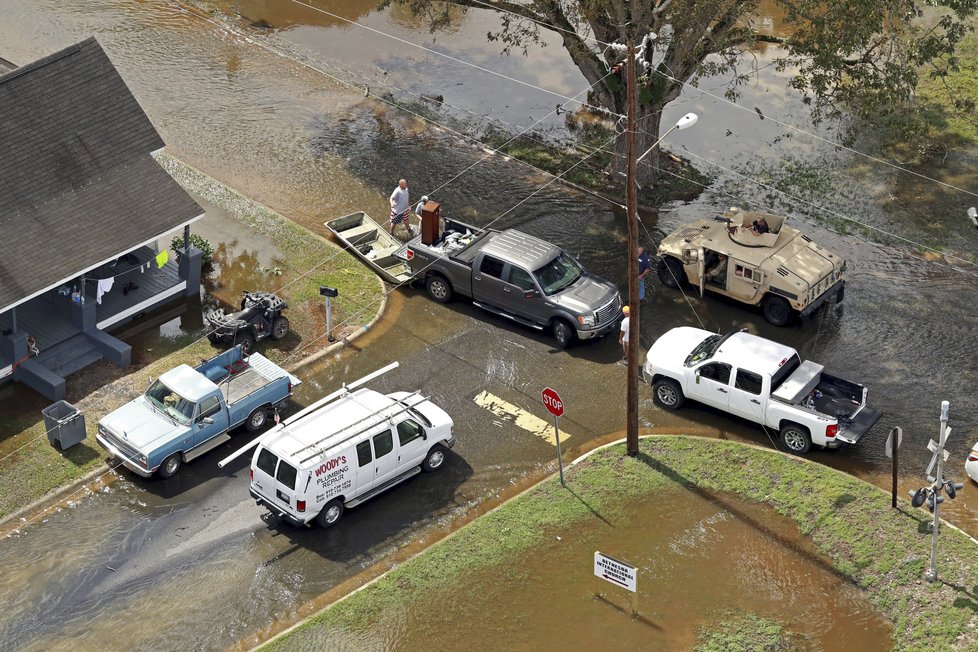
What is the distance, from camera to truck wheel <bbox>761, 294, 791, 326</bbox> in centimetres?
2798

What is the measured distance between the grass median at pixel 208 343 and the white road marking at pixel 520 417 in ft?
14.1

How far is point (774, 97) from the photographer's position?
1610 inches

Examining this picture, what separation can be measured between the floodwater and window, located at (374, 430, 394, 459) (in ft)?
9.77

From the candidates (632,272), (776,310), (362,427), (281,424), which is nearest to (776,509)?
(632,272)

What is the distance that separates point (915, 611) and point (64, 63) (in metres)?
22.6

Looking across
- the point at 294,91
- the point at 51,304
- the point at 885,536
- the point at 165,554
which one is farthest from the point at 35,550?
the point at 294,91

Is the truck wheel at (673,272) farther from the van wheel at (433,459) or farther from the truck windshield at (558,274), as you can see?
the van wheel at (433,459)

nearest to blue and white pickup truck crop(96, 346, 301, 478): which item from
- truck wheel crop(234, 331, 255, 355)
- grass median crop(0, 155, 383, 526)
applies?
grass median crop(0, 155, 383, 526)

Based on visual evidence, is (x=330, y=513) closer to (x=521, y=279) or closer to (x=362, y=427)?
(x=362, y=427)

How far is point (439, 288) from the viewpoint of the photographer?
95.8ft

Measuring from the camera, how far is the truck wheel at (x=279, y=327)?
2748 centimetres

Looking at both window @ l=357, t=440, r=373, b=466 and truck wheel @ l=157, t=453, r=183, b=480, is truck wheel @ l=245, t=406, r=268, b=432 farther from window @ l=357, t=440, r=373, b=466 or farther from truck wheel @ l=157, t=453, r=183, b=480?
window @ l=357, t=440, r=373, b=466

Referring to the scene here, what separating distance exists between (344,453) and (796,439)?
9.47 metres

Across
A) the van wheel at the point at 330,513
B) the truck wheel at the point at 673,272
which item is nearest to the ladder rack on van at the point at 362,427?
the van wheel at the point at 330,513
